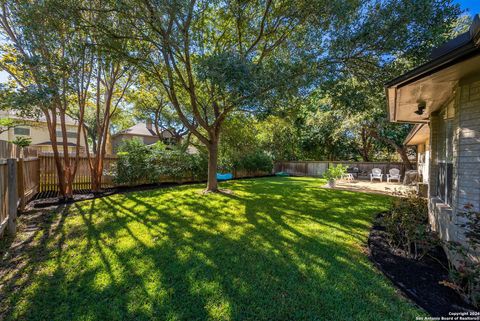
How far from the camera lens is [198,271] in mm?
2979

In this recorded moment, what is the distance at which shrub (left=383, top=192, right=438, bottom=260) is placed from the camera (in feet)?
10.6

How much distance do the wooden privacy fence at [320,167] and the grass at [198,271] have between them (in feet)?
41.5

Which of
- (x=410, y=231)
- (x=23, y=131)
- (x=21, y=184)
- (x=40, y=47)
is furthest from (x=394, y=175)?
(x=23, y=131)

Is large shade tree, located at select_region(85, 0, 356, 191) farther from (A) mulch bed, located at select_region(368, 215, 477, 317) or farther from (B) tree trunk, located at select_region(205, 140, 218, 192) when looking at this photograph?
(A) mulch bed, located at select_region(368, 215, 477, 317)

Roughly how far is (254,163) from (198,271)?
42.6 ft

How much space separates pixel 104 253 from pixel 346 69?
278 inches

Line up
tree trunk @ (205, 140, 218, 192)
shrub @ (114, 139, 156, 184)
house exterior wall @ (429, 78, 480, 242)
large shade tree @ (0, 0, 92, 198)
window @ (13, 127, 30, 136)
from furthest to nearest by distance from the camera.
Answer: window @ (13, 127, 30, 136) → shrub @ (114, 139, 156, 184) → tree trunk @ (205, 140, 218, 192) → large shade tree @ (0, 0, 92, 198) → house exterior wall @ (429, 78, 480, 242)

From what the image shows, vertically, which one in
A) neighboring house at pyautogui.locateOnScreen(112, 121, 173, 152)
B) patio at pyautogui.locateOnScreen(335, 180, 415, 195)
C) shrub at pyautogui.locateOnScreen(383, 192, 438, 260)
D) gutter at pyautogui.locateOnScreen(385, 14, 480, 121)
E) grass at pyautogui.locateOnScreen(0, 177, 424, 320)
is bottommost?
patio at pyautogui.locateOnScreen(335, 180, 415, 195)

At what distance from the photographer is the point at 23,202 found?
5723mm

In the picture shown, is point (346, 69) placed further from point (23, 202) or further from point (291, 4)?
point (23, 202)

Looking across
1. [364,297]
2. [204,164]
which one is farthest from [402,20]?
[204,164]

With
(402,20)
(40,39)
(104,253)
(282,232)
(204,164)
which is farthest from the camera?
(204,164)

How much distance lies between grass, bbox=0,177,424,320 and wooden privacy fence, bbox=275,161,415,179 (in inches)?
498

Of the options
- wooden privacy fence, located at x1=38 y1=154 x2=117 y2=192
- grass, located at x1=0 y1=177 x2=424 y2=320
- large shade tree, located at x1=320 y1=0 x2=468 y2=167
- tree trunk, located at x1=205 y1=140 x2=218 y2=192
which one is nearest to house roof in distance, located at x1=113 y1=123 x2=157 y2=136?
wooden privacy fence, located at x1=38 y1=154 x2=117 y2=192
